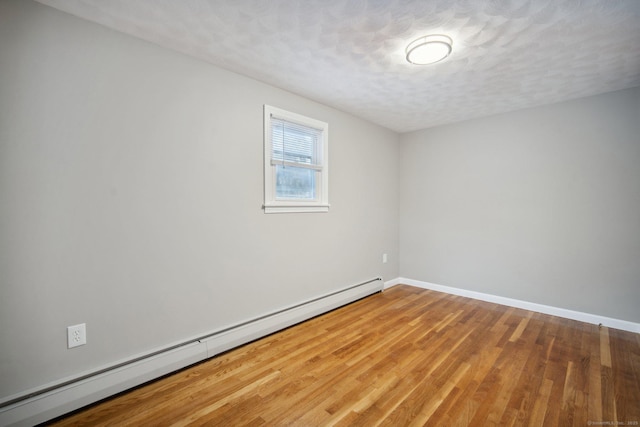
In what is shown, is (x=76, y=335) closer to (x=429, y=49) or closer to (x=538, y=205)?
(x=429, y=49)

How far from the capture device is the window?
2643 mm

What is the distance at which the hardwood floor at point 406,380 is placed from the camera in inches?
61.9

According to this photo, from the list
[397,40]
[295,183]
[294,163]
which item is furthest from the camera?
[295,183]

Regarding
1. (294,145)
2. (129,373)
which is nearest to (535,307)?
(294,145)

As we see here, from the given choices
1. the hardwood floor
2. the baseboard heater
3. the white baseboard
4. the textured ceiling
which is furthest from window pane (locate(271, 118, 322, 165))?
the white baseboard

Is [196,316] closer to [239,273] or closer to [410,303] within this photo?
[239,273]

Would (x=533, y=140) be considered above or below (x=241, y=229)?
above

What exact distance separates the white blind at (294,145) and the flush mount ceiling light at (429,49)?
1310 mm

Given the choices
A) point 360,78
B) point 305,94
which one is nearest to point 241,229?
point 305,94

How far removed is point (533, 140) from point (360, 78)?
2328 mm

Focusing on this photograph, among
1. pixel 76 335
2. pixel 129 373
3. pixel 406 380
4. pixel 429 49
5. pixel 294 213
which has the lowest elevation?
A: pixel 406 380

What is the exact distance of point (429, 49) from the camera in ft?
6.36

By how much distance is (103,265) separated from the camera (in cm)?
176

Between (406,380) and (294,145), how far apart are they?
93.4 inches
